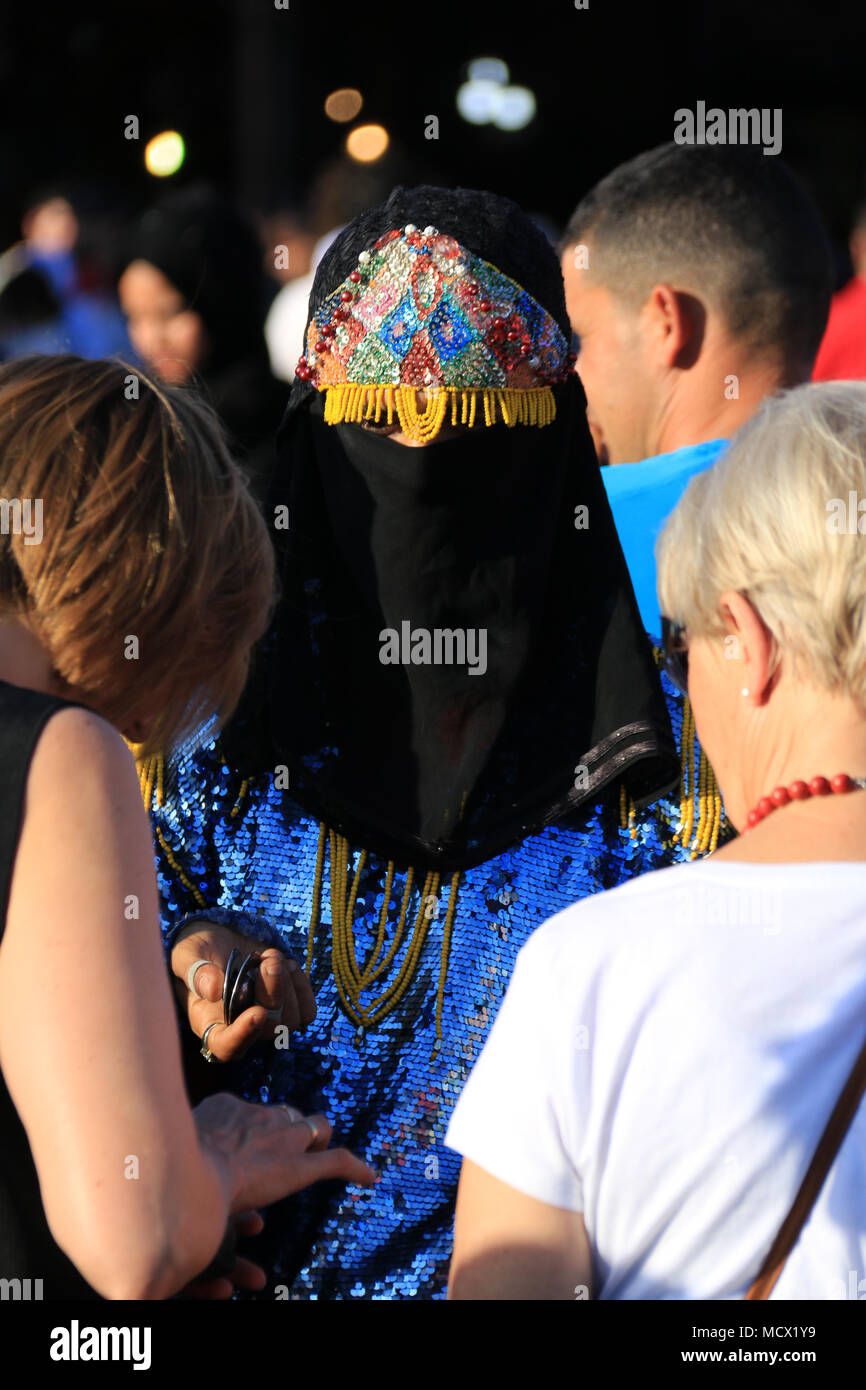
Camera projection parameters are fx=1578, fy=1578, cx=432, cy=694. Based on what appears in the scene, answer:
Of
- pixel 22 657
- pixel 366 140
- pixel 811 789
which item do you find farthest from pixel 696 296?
pixel 366 140

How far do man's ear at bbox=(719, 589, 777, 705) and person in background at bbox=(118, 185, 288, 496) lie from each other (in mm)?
3923

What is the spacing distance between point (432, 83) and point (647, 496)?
8.36 meters

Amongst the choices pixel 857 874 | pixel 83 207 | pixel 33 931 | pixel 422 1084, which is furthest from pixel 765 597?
pixel 83 207

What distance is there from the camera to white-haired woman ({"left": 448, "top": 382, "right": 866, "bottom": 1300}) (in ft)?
4.82

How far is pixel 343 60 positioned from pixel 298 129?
0.55 metres

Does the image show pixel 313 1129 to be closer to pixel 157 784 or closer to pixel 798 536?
pixel 157 784

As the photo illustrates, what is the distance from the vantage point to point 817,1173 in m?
1.46

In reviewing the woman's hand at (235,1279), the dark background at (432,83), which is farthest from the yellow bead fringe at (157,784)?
the dark background at (432,83)

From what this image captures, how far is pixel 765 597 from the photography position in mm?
1617

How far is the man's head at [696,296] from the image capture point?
356cm

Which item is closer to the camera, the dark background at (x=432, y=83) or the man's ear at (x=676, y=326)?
the man's ear at (x=676, y=326)

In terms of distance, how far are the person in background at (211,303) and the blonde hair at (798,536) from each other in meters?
3.87

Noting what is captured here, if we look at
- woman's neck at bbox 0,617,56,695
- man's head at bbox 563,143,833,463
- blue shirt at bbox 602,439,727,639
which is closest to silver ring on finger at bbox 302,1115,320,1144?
woman's neck at bbox 0,617,56,695

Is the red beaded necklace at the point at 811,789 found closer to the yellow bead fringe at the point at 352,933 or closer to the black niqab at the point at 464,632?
the black niqab at the point at 464,632
